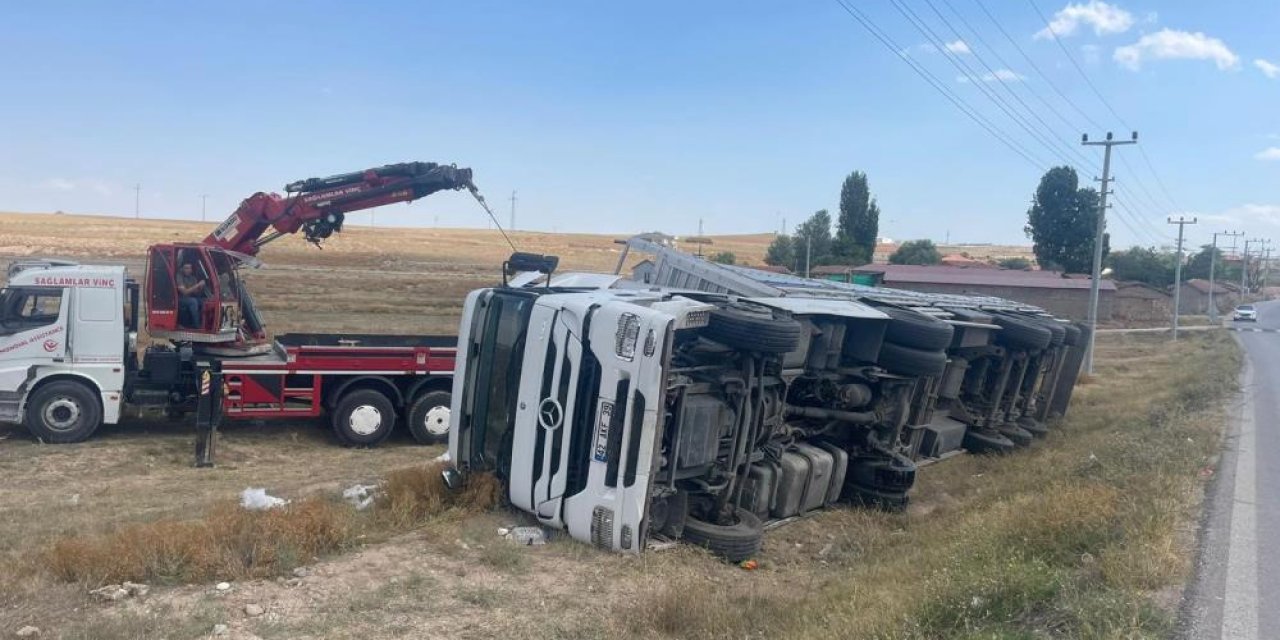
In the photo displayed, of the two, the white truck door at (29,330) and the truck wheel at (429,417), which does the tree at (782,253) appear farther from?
the white truck door at (29,330)

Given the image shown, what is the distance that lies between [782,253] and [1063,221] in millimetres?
22819

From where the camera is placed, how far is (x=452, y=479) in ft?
25.5

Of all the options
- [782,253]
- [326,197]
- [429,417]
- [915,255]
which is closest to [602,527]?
[429,417]

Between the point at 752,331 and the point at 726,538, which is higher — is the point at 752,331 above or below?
above

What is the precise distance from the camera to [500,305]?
25.0ft

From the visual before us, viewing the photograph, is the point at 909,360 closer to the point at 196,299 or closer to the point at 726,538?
the point at 726,538

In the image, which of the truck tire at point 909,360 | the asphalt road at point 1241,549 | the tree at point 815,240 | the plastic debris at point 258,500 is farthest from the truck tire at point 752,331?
the tree at point 815,240

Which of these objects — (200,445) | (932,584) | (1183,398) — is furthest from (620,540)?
(1183,398)

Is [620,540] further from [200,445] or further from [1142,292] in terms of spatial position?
[1142,292]

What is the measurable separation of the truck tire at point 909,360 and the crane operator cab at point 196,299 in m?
8.41

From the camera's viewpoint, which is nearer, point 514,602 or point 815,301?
point 514,602

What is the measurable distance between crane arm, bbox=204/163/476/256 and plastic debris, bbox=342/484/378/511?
613 centimetres

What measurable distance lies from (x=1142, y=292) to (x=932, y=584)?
60466mm

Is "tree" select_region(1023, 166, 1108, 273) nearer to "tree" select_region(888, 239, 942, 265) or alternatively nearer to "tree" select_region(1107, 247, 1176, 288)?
"tree" select_region(888, 239, 942, 265)
